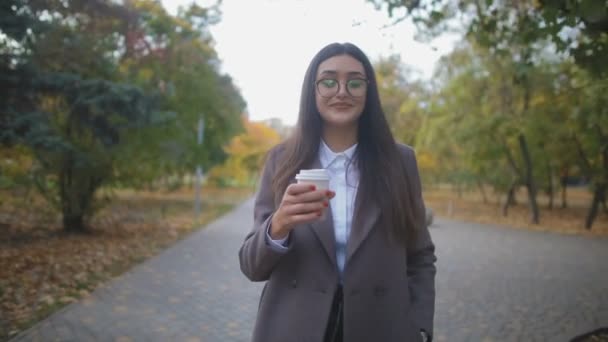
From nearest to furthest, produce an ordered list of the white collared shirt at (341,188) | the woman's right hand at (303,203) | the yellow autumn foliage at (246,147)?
the woman's right hand at (303,203)
the white collared shirt at (341,188)
the yellow autumn foliage at (246,147)

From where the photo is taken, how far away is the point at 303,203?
1.55 meters

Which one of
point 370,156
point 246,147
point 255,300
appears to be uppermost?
point 246,147

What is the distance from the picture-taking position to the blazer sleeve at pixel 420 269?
1.95 meters

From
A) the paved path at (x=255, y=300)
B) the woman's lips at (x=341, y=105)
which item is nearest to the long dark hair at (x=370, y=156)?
the woman's lips at (x=341, y=105)

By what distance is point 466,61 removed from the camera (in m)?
18.6

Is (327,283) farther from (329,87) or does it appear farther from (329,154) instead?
(329,87)

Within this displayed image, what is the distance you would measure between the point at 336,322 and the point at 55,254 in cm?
890

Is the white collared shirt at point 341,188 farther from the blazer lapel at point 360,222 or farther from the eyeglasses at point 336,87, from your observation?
the eyeglasses at point 336,87

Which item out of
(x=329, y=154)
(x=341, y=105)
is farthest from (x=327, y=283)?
(x=341, y=105)

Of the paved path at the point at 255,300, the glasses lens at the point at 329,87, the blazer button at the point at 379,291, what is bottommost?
the paved path at the point at 255,300

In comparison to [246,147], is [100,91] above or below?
above

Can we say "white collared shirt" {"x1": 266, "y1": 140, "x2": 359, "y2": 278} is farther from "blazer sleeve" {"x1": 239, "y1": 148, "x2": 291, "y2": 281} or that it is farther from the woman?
"blazer sleeve" {"x1": 239, "y1": 148, "x2": 291, "y2": 281}

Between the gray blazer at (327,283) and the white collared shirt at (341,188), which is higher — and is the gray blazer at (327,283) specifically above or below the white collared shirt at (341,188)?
below

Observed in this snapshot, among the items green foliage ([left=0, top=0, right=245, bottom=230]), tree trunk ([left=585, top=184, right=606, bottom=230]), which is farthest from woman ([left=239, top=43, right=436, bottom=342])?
tree trunk ([left=585, top=184, right=606, bottom=230])
